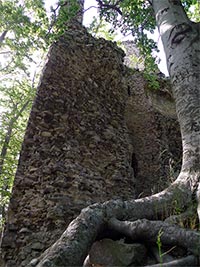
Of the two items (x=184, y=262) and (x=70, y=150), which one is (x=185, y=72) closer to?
(x=184, y=262)

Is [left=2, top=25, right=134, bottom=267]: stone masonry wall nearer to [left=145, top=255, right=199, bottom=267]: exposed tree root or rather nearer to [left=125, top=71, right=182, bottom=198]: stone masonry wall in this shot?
[left=125, top=71, right=182, bottom=198]: stone masonry wall

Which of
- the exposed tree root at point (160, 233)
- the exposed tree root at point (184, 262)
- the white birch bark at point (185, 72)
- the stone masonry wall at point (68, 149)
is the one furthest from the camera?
the stone masonry wall at point (68, 149)

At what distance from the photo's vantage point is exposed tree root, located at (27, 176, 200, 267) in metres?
1.84

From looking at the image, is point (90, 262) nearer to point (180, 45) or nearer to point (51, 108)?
point (180, 45)

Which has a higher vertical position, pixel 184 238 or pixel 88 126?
pixel 88 126

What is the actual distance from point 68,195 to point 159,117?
530cm

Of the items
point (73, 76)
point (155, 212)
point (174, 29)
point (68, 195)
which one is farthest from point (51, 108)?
point (155, 212)

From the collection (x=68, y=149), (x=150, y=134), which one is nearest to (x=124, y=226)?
(x=68, y=149)

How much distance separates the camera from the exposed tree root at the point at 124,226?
6.03ft

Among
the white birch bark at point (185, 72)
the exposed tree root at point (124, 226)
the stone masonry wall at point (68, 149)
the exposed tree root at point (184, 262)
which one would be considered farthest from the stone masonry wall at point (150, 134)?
the exposed tree root at point (184, 262)

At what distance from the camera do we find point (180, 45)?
3.43 metres

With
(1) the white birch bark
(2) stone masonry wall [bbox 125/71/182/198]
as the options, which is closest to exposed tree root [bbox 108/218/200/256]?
(1) the white birch bark

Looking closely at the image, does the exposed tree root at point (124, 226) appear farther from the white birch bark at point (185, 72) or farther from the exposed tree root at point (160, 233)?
the white birch bark at point (185, 72)

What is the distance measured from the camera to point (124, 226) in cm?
216
